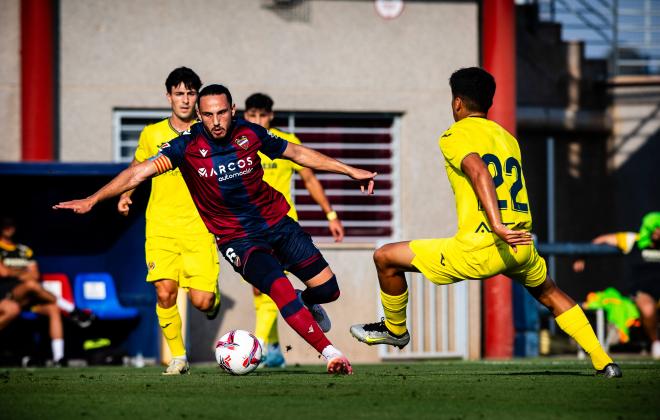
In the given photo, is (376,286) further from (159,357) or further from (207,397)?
(207,397)

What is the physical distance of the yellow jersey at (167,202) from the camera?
9773mm

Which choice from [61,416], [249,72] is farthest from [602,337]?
[61,416]

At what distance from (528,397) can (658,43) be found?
42.8 ft

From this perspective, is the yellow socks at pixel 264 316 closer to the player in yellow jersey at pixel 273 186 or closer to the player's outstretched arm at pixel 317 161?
the player in yellow jersey at pixel 273 186

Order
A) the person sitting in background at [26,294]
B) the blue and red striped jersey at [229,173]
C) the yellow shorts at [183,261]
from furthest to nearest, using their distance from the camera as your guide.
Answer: the person sitting in background at [26,294]
the yellow shorts at [183,261]
the blue and red striped jersey at [229,173]

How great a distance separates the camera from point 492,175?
7.80m

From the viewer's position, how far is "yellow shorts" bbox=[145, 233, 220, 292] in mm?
9711

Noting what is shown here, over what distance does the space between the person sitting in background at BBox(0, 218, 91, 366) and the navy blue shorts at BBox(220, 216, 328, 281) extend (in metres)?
5.15

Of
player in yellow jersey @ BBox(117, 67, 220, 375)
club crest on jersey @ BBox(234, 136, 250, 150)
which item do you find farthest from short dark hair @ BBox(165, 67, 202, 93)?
club crest on jersey @ BBox(234, 136, 250, 150)

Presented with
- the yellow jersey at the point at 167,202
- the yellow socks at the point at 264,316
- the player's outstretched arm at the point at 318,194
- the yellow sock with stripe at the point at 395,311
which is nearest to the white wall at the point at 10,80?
the player's outstretched arm at the point at 318,194

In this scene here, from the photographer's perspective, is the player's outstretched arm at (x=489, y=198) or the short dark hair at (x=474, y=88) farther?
the short dark hair at (x=474, y=88)

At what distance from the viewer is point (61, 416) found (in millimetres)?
6262

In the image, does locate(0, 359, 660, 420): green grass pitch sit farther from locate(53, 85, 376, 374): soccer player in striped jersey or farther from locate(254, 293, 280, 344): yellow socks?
locate(254, 293, 280, 344): yellow socks

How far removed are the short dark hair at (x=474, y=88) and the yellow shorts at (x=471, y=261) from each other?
919mm
